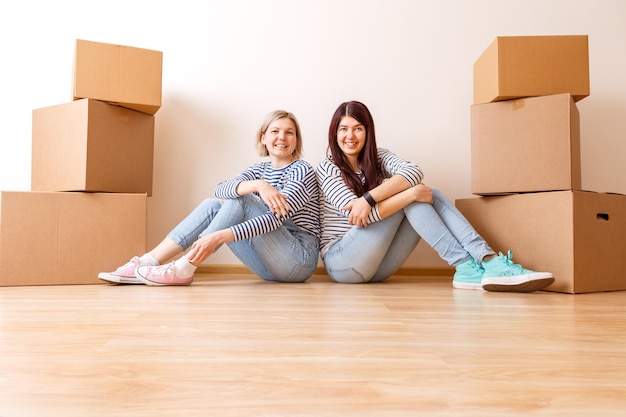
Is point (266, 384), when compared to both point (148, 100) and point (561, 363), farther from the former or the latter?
point (148, 100)

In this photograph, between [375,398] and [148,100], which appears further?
[148,100]

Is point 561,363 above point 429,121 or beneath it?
beneath

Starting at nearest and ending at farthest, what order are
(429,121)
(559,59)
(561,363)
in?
(561,363), (559,59), (429,121)

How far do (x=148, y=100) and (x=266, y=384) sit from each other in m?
1.66

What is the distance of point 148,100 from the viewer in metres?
2.06

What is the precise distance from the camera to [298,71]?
2441mm

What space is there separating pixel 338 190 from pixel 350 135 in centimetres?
22

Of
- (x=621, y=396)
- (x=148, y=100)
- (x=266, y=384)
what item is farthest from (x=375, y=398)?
(x=148, y=100)

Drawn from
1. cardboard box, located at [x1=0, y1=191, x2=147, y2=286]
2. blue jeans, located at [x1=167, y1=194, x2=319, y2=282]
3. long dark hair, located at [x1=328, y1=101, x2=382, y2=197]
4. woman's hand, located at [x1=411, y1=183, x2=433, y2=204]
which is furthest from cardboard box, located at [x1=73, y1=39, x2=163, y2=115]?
woman's hand, located at [x1=411, y1=183, x2=433, y2=204]

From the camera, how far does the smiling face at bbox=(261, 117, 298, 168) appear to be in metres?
2.03

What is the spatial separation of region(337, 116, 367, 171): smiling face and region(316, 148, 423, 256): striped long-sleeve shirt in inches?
3.2

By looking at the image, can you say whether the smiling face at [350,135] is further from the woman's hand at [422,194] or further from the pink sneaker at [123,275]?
the pink sneaker at [123,275]

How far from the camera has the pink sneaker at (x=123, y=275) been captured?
5.95 ft

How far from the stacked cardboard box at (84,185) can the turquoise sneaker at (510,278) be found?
3.99 feet
